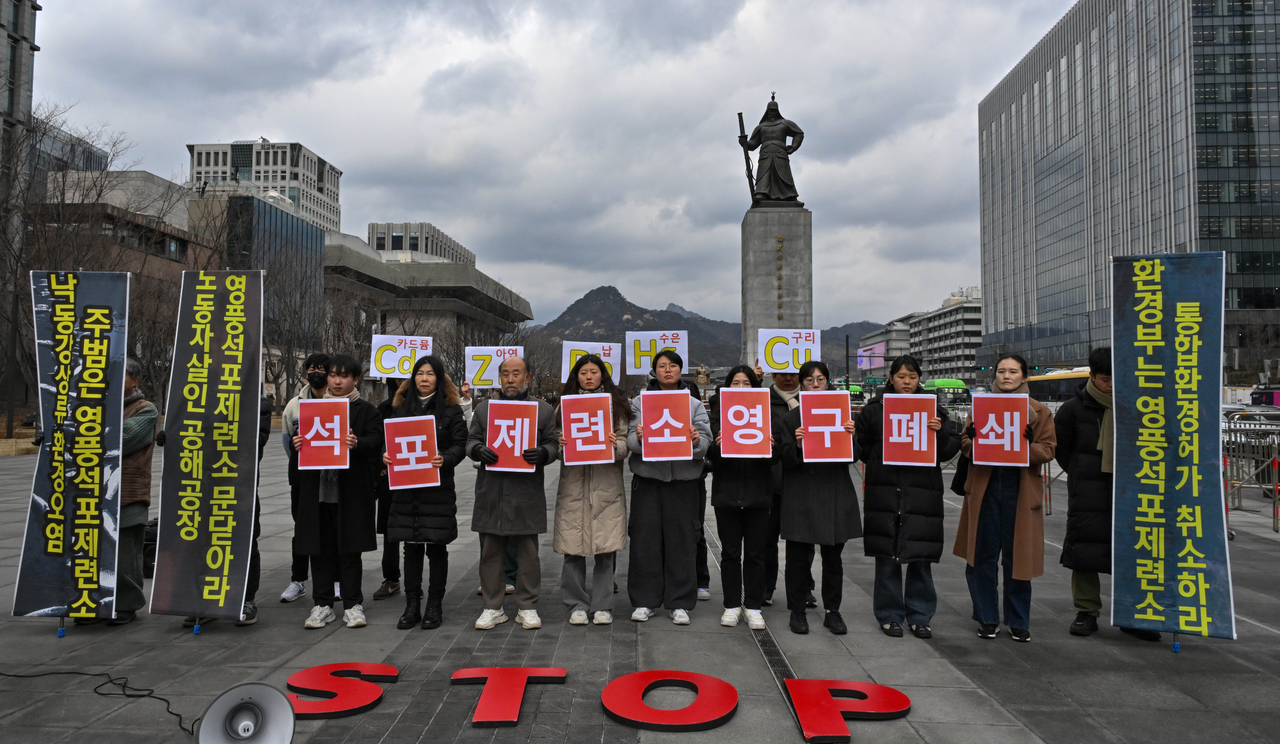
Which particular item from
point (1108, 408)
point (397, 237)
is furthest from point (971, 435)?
point (397, 237)

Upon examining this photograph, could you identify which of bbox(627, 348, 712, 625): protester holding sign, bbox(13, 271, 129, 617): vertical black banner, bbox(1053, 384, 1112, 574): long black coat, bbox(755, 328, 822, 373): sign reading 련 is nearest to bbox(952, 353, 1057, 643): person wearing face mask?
bbox(1053, 384, 1112, 574): long black coat

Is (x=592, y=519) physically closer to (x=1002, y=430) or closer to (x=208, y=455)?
(x=208, y=455)

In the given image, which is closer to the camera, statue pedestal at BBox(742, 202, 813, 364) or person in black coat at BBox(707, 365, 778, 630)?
person in black coat at BBox(707, 365, 778, 630)

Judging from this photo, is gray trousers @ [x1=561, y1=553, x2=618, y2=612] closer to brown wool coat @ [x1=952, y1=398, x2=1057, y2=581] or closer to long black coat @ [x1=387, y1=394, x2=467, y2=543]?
long black coat @ [x1=387, y1=394, x2=467, y2=543]

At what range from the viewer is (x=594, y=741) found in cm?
360

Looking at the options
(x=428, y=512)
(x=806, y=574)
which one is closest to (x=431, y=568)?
Result: (x=428, y=512)

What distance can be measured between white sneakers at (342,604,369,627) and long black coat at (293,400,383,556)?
17.9 inches

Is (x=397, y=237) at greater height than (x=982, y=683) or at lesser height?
greater

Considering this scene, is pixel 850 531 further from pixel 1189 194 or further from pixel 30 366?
pixel 1189 194

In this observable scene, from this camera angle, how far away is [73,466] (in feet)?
17.0

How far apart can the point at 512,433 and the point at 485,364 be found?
6060 mm

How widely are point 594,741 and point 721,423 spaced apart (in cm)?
256

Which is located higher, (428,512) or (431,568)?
(428,512)

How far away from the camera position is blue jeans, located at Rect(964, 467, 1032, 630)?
207 inches
